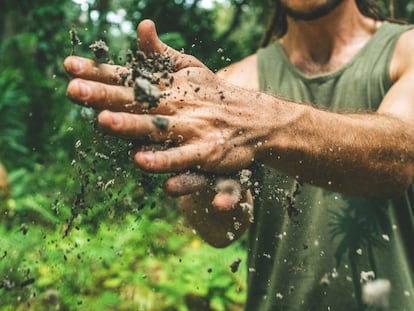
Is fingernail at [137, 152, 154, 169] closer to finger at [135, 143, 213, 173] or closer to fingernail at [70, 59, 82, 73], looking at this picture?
finger at [135, 143, 213, 173]

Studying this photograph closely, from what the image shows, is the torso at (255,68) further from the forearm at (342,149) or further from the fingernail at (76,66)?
the fingernail at (76,66)

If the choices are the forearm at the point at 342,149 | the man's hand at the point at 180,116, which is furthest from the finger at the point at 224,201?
the forearm at the point at 342,149

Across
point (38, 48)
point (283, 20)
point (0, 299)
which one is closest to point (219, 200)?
point (0, 299)

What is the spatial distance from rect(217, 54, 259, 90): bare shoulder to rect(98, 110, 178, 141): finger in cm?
95

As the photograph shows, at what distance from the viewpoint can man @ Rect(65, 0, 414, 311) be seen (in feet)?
3.49

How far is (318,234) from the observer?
167 cm

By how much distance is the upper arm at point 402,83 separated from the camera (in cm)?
151

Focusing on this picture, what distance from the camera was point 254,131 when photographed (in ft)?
3.70

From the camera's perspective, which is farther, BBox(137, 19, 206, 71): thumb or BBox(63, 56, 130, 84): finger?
BBox(137, 19, 206, 71): thumb

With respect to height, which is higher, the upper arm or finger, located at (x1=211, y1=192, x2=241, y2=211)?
finger, located at (x1=211, y1=192, x2=241, y2=211)

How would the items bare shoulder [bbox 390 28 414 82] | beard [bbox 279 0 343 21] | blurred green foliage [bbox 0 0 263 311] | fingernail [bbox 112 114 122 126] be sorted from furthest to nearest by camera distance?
beard [bbox 279 0 343 21], bare shoulder [bbox 390 28 414 82], blurred green foliage [bbox 0 0 263 311], fingernail [bbox 112 114 122 126]

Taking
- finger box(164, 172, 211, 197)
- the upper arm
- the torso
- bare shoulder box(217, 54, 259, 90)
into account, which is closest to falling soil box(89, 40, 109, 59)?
finger box(164, 172, 211, 197)

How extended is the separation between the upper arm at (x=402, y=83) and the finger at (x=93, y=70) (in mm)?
752

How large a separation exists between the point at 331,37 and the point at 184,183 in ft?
3.65
